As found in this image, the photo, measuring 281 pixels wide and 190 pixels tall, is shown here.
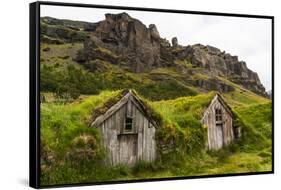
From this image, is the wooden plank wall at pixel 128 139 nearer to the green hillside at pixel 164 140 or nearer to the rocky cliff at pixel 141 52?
the green hillside at pixel 164 140

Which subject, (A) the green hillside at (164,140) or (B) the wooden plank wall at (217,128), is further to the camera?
(B) the wooden plank wall at (217,128)

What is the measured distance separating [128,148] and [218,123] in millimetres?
902

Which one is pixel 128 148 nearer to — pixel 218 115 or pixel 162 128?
pixel 162 128

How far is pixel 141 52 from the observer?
608cm

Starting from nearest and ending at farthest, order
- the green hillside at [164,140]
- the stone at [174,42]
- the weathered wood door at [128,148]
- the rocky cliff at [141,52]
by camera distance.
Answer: the green hillside at [164,140] < the rocky cliff at [141,52] < the weathered wood door at [128,148] < the stone at [174,42]

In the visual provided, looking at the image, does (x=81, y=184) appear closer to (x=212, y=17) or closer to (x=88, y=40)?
(x=88, y=40)

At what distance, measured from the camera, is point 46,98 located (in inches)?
222

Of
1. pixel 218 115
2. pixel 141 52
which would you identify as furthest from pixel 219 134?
pixel 141 52

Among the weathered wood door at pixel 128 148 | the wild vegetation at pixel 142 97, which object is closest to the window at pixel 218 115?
the wild vegetation at pixel 142 97

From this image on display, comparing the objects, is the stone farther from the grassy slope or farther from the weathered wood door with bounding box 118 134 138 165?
the weathered wood door with bounding box 118 134 138 165

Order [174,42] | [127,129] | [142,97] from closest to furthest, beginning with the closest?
[127,129] < [142,97] < [174,42]

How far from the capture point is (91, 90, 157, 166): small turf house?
5855mm

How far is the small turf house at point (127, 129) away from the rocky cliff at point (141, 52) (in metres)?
0.29

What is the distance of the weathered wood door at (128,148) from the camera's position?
5.92 m
